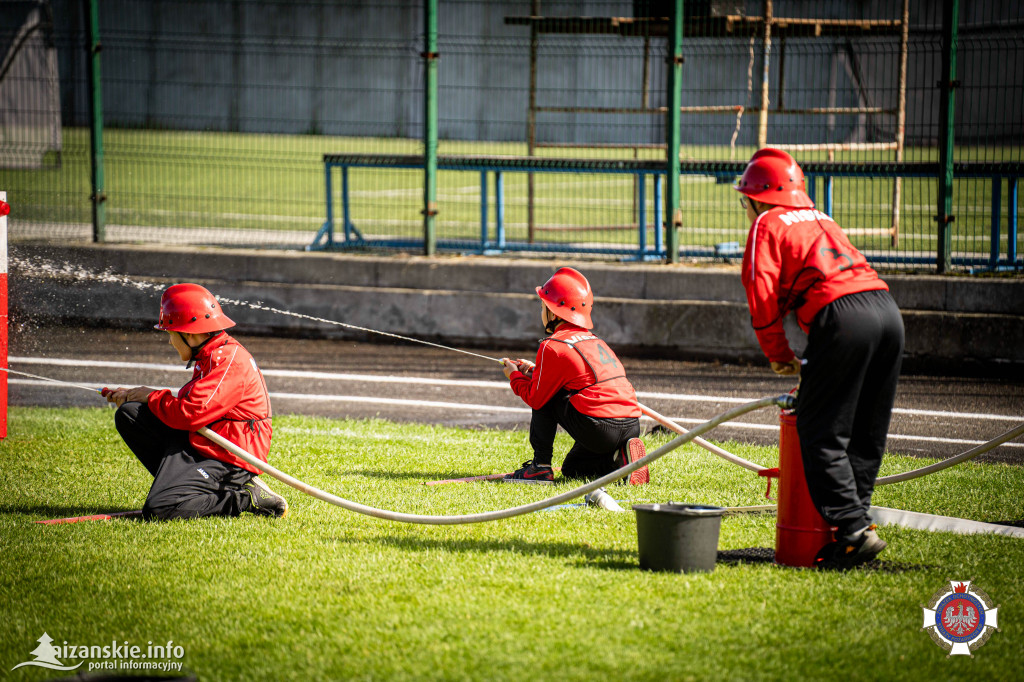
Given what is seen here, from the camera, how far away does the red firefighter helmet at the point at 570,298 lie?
7004mm

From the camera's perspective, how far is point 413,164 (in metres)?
13.4

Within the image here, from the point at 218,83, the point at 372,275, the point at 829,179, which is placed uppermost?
the point at 218,83

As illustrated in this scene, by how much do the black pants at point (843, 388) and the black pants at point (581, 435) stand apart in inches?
78.3

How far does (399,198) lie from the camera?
25.7m

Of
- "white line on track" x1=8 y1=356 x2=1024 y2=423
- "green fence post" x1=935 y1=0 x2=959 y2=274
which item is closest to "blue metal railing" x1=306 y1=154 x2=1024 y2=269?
"green fence post" x1=935 y1=0 x2=959 y2=274

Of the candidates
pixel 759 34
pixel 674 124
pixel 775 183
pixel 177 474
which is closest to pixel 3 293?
pixel 177 474

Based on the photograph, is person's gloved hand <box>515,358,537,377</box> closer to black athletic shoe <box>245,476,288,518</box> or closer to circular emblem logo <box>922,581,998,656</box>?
black athletic shoe <box>245,476,288,518</box>

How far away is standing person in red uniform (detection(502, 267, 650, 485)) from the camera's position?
6793 mm

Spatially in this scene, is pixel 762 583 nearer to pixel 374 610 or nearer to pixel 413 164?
pixel 374 610

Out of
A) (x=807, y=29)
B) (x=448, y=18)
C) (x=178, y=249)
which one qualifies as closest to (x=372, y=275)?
(x=178, y=249)

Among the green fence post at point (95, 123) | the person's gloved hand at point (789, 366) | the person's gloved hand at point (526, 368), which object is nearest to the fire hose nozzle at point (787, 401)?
the person's gloved hand at point (789, 366)

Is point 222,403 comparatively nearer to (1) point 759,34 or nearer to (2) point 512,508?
(2) point 512,508

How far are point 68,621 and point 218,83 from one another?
12.2 m

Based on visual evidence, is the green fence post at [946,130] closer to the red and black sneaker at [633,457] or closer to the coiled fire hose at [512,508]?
the red and black sneaker at [633,457]
